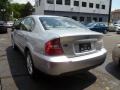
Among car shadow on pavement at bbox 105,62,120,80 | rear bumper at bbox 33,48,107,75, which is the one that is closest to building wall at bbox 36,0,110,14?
car shadow on pavement at bbox 105,62,120,80

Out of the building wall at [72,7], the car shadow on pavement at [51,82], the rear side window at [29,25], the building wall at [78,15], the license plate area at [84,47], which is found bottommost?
the car shadow on pavement at [51,82]

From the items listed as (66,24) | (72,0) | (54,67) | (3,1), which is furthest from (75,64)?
(3,1)

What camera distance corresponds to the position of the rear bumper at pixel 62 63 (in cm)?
354

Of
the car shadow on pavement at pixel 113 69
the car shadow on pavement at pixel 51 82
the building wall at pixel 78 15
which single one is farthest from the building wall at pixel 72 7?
the car shadow on pavement at pixel 51 82

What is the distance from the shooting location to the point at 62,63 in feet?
11.6

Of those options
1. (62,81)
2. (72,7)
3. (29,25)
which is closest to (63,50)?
(62,81)

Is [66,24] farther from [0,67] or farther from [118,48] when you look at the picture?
[0,67]

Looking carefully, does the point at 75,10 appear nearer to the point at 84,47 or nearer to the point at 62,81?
the point at 62,81

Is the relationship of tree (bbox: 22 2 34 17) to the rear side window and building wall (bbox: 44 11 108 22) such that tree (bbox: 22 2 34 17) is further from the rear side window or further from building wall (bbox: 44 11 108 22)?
the rear side window

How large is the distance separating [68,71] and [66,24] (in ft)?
5.57

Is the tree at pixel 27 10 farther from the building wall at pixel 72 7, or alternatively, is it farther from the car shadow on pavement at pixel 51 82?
the car shadow on pavement at pixel 51 82

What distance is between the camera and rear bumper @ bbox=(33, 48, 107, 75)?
3536mm

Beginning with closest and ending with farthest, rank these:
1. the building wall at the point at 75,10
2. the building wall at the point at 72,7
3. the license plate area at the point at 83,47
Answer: the license plate area at the point at 83,47
the building wall at the point at 72,7
the building wall at the point at 75,10

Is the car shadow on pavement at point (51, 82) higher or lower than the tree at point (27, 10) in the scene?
lower
